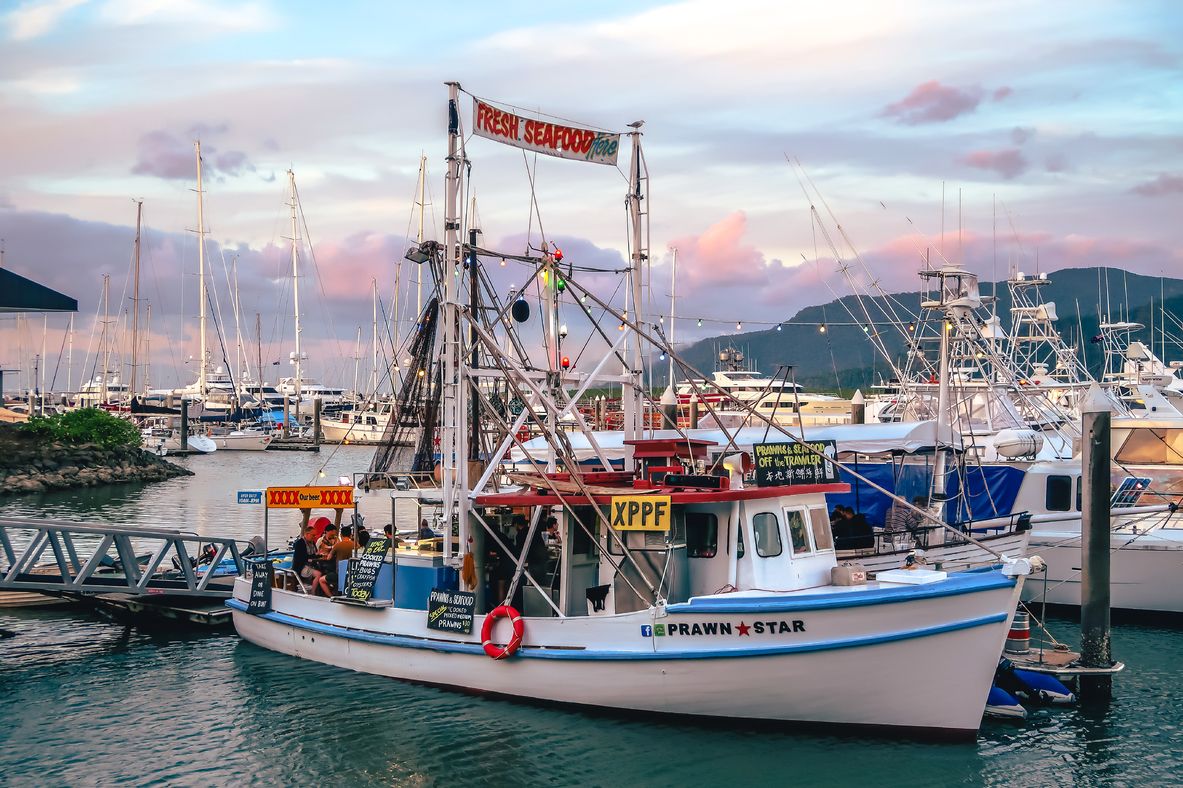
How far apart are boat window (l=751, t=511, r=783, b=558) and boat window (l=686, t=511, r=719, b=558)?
64cm

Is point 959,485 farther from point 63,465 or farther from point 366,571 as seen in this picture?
point 63,465

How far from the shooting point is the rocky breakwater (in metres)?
59.4

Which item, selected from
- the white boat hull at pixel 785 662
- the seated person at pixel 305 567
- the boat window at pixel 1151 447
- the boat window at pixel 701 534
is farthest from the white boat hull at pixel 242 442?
the boat window at pixel 701 534

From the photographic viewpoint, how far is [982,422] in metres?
36.7

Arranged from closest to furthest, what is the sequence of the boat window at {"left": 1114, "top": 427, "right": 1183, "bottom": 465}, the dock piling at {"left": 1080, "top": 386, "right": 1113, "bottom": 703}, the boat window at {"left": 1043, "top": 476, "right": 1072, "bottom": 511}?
the dock piling at {"left": 1080, "top": 386, "right": 1113, "bottom": 703}
the boat window at {"left": 1043, "top": 476, "right": 1072, "bottom": 511}
the boat window at {"left": 1114, "top": 427, "right": 1183, "bottom": 465}

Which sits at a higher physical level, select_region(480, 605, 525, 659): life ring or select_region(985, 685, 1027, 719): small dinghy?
select_region(480, 605, 525, 659): life ring

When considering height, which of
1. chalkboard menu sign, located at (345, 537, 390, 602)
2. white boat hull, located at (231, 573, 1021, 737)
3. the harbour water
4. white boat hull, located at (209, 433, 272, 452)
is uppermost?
white boat hull, located at (209, 433, 272, 452)

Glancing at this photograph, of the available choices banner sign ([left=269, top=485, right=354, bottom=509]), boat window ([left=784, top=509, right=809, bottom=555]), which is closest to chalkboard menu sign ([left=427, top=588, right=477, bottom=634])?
banner sign ([left=269, top=485, right=354, bottom=509])

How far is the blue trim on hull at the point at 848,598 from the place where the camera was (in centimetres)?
1467

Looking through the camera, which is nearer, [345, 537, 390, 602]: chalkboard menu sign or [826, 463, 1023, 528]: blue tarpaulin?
[345, 537, 390, 602]: chalkboard menu sign

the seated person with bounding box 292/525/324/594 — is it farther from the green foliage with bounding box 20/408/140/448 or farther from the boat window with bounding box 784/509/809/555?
the green foliage with bounding box 20/408/140/448

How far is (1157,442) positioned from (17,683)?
31084mm

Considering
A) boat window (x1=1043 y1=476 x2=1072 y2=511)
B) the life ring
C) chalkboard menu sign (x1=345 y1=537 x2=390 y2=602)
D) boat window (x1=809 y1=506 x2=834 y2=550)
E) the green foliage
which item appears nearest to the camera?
the life ring

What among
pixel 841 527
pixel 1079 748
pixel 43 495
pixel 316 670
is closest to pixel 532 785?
pixel 316 670
